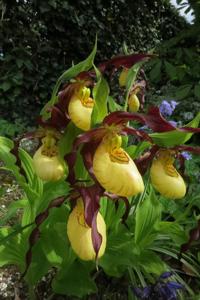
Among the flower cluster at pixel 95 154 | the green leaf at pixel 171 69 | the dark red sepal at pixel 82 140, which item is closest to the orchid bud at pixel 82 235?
the flower cluster at pixel 95 154

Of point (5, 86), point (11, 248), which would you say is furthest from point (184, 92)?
point (11, 248)

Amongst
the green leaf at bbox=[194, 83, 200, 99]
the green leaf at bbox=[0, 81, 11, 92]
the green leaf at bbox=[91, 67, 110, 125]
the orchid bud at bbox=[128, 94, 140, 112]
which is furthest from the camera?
the green leaf at bbox=[0, 81, 11, 92]

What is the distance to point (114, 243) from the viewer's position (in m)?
1.45

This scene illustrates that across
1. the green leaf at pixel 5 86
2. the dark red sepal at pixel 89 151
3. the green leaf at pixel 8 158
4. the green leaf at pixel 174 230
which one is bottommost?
the green leaf at pixel 174 230

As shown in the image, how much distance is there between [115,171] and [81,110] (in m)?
0.23

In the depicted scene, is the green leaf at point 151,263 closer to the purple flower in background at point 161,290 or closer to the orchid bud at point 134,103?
the purple flower in background at point 161,290

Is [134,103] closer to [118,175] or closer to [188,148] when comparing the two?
[188,148]

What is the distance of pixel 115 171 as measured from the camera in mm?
1084

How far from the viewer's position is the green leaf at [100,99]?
1.18m

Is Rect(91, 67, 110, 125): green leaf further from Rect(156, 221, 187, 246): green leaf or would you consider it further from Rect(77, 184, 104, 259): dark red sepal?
Rect(156, 221, 187, 246): green leaf

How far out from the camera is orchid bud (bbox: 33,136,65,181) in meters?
1.25

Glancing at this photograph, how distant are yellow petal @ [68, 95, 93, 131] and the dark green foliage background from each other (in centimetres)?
254

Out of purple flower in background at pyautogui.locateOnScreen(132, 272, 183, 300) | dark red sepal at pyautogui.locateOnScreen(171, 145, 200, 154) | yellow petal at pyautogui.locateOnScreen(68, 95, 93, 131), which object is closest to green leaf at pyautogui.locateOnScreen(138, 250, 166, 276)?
purple flower in background at pyautogui.locateOnScreen(132, 272, 183, 300)

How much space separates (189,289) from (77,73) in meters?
0.87
